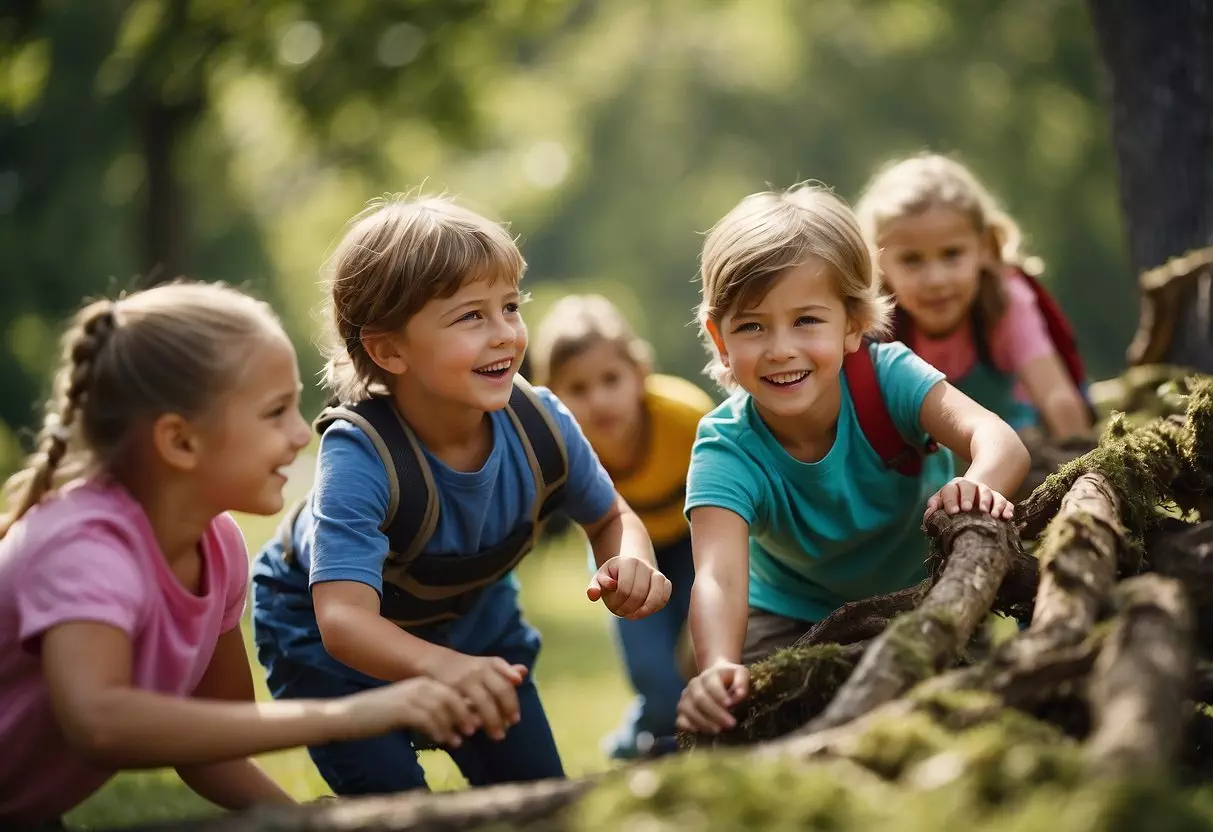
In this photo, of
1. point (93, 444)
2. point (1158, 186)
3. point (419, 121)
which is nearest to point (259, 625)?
point (93, 444)

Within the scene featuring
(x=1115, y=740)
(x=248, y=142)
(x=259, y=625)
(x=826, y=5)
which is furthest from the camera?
(x=826, y=5)

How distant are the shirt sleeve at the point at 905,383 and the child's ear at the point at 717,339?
0.45 m

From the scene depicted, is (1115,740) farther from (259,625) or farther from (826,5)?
(826,5)

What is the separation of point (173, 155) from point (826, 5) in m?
17.1

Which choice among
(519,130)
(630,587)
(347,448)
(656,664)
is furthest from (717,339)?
(519,130)

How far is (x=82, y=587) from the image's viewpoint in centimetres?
248

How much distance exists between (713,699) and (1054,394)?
2953 mm

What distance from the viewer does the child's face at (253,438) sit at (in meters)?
2.77

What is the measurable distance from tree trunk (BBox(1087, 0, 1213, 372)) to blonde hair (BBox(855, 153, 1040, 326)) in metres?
0.82

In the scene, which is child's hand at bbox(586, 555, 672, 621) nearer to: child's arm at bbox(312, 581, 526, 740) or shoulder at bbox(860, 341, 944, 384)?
child's arm at bbox(312, 581, 526, 740)

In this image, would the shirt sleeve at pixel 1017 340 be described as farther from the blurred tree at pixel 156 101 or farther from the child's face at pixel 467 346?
the blurred tree at pixel 156 101

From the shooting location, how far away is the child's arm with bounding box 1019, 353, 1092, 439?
5.15 metres

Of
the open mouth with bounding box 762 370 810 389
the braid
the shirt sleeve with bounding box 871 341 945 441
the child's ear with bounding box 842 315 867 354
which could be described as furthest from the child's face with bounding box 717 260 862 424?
the braid

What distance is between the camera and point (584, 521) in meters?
3.83
